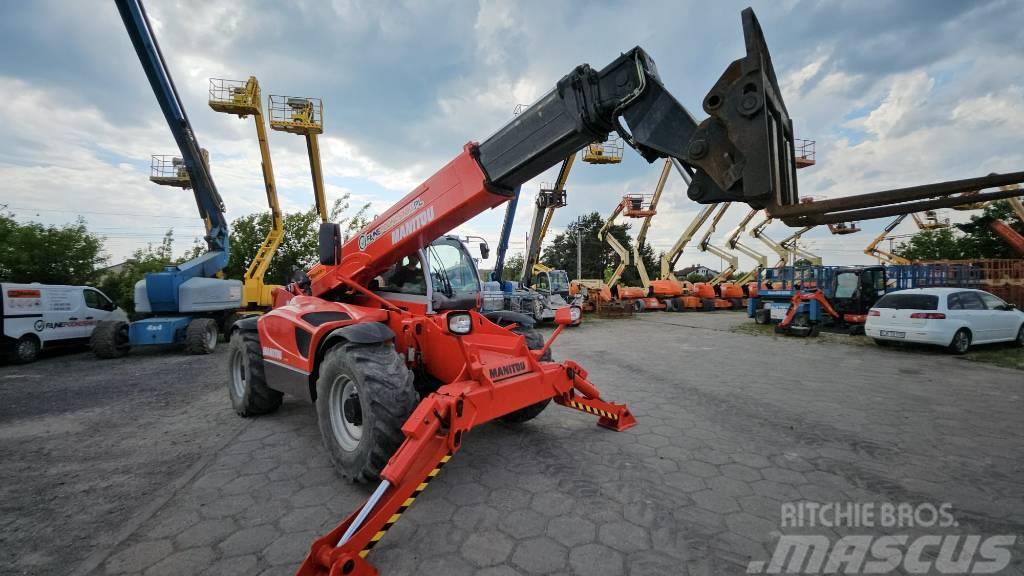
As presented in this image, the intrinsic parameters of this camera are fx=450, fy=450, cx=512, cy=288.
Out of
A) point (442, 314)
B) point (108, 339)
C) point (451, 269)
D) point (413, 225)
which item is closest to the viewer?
point (442, 314)

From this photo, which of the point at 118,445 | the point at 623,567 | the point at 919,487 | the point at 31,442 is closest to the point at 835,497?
the point at 919,487

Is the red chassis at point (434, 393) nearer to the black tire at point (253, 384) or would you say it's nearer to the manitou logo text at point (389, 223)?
the black tire at point (253, 384)

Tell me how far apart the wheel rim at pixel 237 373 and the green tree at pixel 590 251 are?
151 feet

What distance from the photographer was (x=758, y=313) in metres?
17.1

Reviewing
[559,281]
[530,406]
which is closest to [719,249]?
[559,281]

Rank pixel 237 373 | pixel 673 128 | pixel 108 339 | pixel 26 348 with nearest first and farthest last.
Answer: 1. pixel 673 128
2. pixel 237 373
3. pixel 26 348
4. pixel 108 339

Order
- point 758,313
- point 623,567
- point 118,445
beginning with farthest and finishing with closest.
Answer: point 758,313, point 118,445, point 623,567

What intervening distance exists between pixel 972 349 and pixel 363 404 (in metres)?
14.6

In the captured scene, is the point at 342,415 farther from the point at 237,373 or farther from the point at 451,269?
the point at 237,373

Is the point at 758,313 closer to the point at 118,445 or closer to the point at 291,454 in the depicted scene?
the point at 291,454

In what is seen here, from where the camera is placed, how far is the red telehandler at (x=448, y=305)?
8.50 ft

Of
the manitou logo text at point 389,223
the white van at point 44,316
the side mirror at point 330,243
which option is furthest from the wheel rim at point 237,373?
the white van at point 44,316

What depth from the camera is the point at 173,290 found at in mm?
11664

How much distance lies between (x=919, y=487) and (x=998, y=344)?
12.3 metres
